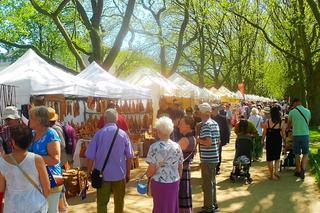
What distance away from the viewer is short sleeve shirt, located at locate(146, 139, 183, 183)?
5.78 metres

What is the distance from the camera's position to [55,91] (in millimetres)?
9719

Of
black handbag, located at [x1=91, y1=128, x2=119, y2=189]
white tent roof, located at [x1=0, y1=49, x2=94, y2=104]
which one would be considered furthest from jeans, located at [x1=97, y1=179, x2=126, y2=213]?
white tent roof, located at [x1=0, y1=49, x2=94, y2=104]

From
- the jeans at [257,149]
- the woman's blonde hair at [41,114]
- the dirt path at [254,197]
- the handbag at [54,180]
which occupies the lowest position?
the dirt path at [254,197]

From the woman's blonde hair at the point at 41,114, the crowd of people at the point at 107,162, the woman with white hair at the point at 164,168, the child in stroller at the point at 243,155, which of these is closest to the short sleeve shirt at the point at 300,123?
the child in stroller at the point at 243,155

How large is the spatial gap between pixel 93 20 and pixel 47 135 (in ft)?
43.9

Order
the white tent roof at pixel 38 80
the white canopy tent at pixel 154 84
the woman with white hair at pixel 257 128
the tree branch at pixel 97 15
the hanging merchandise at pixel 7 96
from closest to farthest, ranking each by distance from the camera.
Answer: the white tent roof at pixel 38 80 → the hanging merchandise at pixel 7 96 → the woman with white hair at pixel 257 128 → the white canopy tent at pixel 154 84 → the tree branch at pixel 97 15

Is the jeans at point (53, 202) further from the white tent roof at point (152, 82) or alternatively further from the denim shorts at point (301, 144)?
the white tent roof at point (152, 82)

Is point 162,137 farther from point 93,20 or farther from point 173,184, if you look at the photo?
point 93,20

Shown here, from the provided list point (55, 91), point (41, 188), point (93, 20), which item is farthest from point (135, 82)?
point (41, 188)

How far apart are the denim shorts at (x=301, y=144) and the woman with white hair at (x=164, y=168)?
5946 mm

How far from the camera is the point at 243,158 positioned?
1099cm

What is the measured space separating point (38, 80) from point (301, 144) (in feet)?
20.4

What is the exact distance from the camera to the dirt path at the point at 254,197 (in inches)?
328

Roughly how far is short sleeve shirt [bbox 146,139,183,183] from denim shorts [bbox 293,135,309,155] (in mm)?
5970
